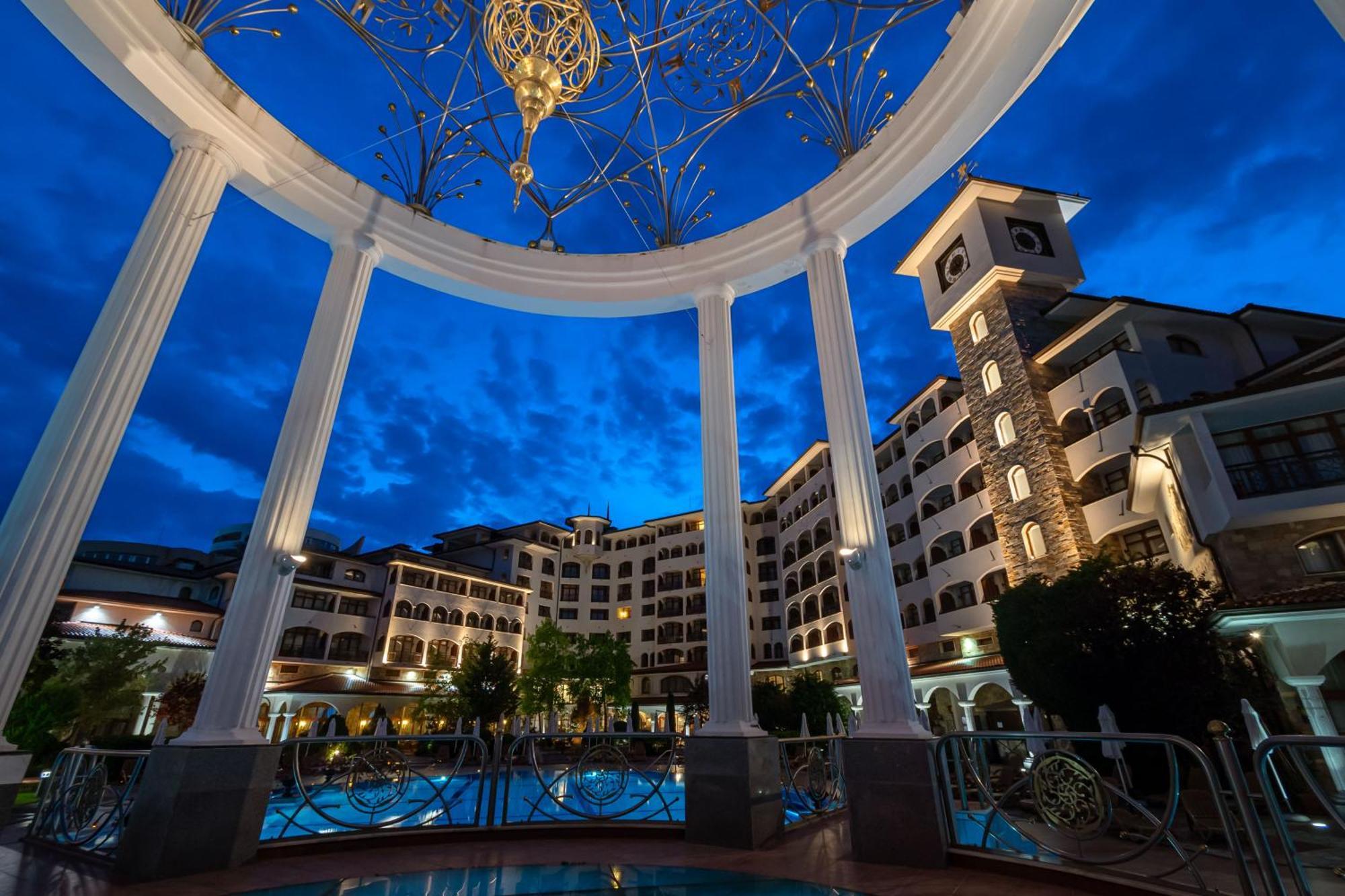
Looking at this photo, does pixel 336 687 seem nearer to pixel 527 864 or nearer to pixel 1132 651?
pixel 527 864

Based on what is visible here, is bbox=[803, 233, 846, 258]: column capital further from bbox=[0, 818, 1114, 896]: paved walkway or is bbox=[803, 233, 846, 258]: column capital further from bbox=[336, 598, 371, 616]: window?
bbox=[336, 598, 371, 616]: window

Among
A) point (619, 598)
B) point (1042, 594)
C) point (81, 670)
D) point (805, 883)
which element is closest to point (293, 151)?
point (805, 883)

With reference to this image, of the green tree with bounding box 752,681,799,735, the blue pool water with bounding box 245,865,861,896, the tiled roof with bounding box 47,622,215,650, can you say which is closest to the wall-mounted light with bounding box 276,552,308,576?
the blue pool water with bounding box 245,865,861,896

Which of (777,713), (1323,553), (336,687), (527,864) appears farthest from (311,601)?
(1323,553)

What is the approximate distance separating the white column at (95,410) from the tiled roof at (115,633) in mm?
19247

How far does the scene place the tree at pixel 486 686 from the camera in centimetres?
2152

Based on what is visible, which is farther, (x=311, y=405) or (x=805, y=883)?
(x=311, y=405)

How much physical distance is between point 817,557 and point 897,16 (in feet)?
103

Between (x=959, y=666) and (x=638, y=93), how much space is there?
21563 mm

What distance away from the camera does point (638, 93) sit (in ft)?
26.0

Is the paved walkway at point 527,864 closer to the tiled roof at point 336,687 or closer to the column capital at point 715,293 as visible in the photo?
the column capital at point 715,293

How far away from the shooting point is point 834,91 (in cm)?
708

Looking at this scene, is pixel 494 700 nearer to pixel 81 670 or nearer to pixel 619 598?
pixel 81 670

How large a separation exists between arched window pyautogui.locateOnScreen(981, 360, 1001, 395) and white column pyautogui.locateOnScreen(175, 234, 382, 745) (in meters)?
21.5
